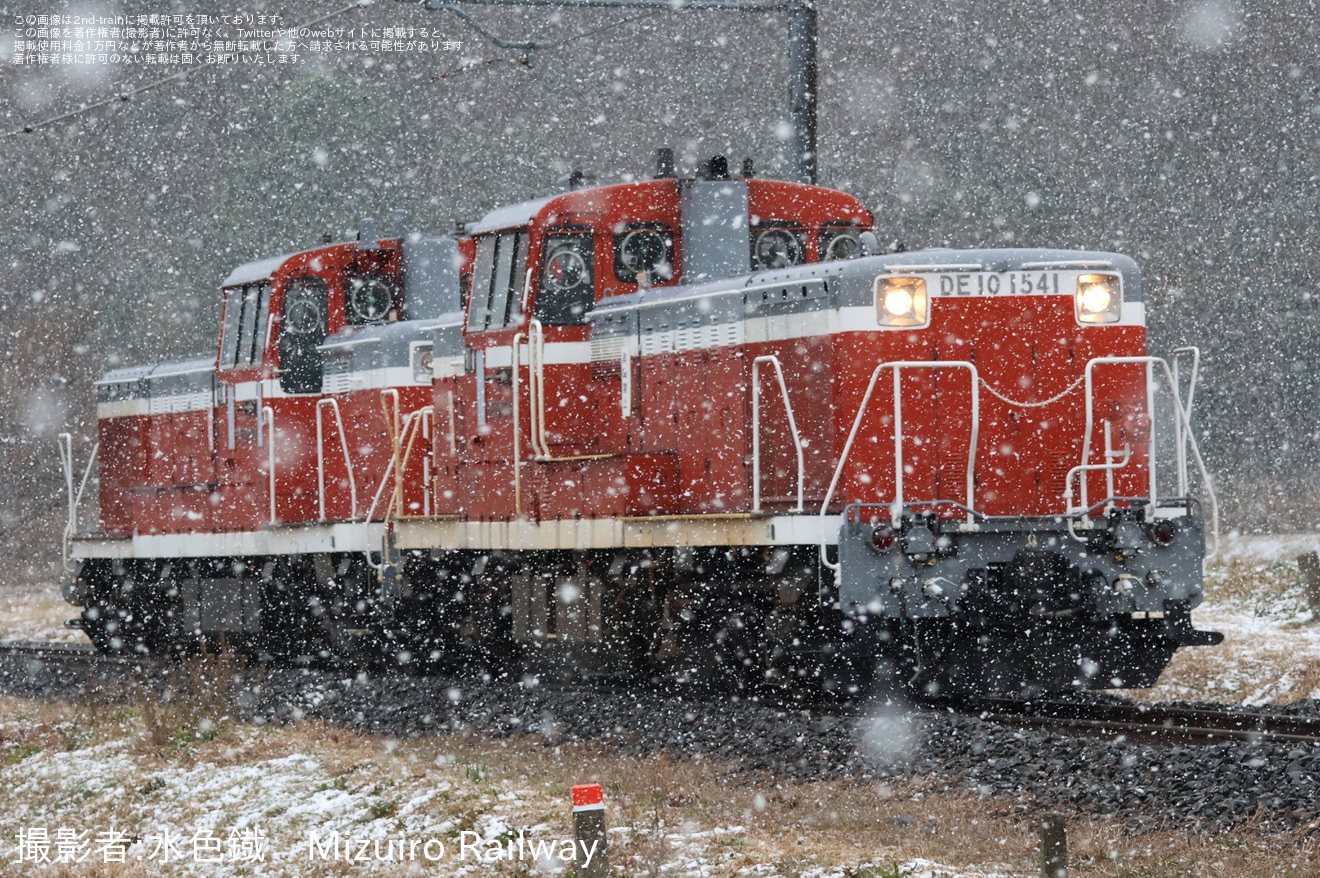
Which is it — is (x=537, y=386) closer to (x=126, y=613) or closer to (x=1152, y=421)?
(x=1152, y=421)

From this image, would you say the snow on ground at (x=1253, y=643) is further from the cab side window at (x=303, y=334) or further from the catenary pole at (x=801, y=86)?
the cab side window at (x=303, y=334)

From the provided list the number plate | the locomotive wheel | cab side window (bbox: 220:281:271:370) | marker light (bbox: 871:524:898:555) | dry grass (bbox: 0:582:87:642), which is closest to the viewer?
marker light (bbox: 871:524:898:555)

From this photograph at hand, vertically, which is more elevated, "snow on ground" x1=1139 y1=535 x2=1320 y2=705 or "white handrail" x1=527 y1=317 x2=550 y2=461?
"white handrail" x1=527 y1=317 x2=550 y2=461

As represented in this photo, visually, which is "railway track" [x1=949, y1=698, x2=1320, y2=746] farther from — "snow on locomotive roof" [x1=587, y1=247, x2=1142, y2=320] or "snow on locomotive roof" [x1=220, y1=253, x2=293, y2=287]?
"snow on locomotive roof" [x1=220, y1=253, x2=293, y2=287]

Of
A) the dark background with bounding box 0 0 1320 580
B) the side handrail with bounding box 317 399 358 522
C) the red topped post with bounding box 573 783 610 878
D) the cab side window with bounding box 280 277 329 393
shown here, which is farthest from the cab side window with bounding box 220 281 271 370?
the dark background with bounding box 0 0 1320 580

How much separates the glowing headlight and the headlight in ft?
3.47

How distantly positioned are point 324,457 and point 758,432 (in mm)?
6154

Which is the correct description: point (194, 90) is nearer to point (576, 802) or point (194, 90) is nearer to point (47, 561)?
point (47, 561)

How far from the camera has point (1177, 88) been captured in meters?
43.0

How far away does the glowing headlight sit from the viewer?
1124 centimetres

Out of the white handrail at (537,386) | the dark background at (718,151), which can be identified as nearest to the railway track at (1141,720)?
the white handrail at (537,386)

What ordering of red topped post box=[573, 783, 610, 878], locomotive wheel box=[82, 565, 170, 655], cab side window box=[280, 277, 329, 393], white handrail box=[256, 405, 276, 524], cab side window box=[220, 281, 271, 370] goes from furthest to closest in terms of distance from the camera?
locomotive wheel box=[82, 565, 170, 655]
cab side window box=[220, 281, 271, 370]
cab side window box=[280, 277, 329, 393]
white handrail box=[256, 405, 276, 524]
red topped post box=[573, 783, 610, 878]

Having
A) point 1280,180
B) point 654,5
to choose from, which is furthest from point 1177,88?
point 654,5

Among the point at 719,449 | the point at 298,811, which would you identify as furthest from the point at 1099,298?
the point at 298,811
